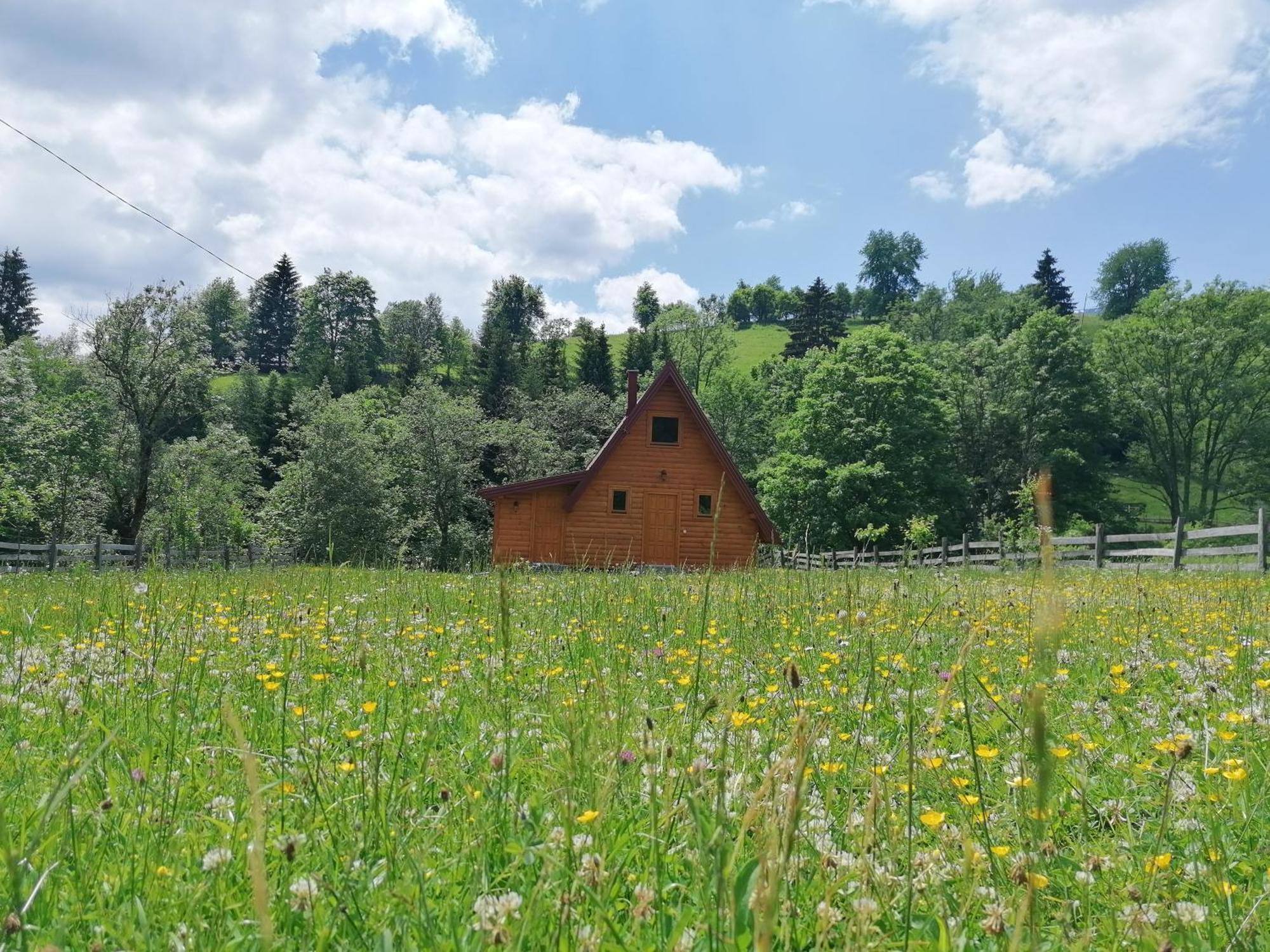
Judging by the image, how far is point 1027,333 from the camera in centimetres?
4959

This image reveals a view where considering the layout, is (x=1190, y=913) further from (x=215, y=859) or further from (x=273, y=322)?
(x=273, y=322)

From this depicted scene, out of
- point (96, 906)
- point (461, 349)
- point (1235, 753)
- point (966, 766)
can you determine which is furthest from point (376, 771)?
point (461, 349)

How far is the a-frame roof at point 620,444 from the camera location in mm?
30266

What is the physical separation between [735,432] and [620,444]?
3111 centimetres

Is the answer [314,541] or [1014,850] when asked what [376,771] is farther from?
[314,541]

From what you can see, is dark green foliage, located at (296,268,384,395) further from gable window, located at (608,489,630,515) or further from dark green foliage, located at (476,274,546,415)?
gable window, located at (608,489,630,515)

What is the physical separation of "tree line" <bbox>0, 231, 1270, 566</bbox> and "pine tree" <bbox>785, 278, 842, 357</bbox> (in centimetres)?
910

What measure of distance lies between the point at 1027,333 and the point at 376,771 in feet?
177

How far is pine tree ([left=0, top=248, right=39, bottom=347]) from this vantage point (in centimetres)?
7506

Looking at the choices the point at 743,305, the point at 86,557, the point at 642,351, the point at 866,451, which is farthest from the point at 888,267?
the point at 86,557

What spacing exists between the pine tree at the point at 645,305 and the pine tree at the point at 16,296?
209ft

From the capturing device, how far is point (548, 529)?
30875 mm

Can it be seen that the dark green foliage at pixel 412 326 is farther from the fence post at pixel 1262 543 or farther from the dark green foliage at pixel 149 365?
the fence post at pixel 1262 543

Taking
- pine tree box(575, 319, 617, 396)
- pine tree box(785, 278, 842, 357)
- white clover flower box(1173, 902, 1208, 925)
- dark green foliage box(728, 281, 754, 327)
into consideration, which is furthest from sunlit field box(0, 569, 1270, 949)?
dark green foliage box(728, 281, 754, 327)
